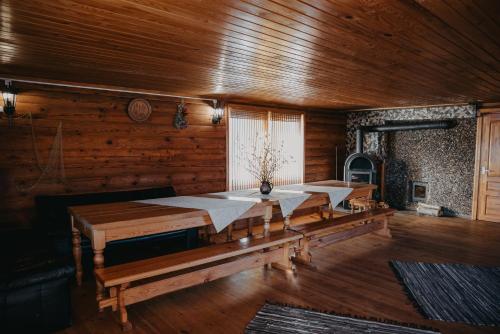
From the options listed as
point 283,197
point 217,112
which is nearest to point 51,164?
point 217,112

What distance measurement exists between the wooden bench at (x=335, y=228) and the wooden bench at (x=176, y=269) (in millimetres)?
303

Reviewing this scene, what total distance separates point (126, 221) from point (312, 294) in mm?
1894

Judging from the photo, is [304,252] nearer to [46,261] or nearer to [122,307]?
[122,307]

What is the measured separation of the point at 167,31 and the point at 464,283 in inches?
148

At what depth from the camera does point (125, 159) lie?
4883 mm

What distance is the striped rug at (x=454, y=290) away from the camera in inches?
116

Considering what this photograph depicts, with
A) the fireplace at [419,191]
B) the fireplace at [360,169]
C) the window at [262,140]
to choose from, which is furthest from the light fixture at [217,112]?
the fireplace at [419,191]

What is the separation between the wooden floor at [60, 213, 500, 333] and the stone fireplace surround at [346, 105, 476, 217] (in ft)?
6.91

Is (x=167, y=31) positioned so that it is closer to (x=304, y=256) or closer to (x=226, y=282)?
(x=226, y=282)

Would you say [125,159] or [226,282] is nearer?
[226,282]

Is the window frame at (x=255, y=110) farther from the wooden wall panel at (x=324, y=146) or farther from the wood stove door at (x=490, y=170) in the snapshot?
the wood stove door at (x=490, y=170)

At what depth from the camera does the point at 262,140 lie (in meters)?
6.59

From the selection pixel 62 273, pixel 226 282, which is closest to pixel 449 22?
pixel 226 282

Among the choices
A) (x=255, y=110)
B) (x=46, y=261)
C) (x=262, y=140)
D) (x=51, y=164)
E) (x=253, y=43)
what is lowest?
(x=46, y=261)
